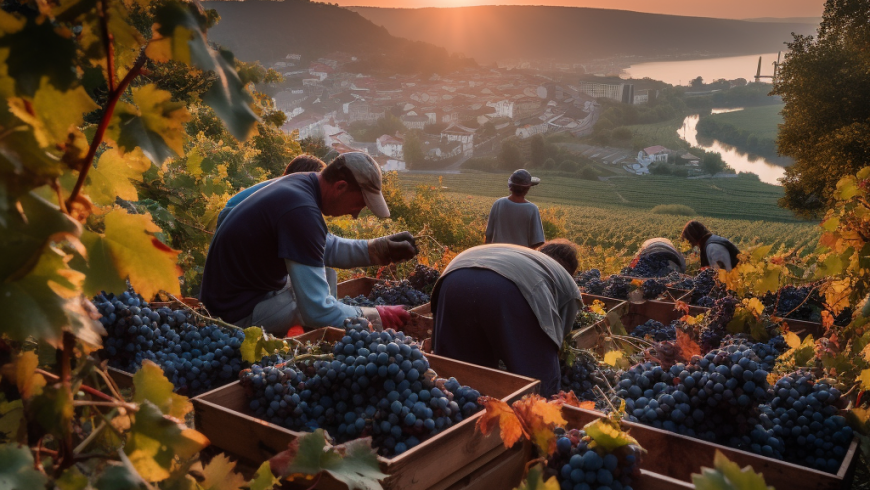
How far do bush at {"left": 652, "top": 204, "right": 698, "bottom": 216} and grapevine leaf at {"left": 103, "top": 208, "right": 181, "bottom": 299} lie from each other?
2307 inches

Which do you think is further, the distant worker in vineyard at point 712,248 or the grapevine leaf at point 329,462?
the distant worker in vineyard at point 712,248

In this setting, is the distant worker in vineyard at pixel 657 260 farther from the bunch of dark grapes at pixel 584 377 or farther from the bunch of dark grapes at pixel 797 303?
the bunch of dark grapes at pixel 584 377

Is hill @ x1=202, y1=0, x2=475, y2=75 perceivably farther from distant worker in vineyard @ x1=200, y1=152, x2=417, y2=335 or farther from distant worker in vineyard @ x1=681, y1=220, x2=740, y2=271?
distant worker in vineyard @ x1=200, y1=152, x2=417, y2=335

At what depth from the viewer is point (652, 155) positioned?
8375 cm

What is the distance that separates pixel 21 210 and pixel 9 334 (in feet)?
0.31

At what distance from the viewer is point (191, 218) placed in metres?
4.83

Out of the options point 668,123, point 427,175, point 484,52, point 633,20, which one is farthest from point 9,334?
point 633,20

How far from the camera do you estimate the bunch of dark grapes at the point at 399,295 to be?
403 centimetres

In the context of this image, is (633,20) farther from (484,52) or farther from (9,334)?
(9,334)

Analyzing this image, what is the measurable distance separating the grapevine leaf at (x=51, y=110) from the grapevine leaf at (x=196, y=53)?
75mm

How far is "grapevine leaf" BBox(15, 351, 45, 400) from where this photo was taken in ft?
1.86

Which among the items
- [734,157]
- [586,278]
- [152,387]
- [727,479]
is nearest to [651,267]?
[586,278]

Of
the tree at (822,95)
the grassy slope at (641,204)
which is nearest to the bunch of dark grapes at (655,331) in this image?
the tree at (822,95)

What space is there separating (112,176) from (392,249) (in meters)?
2.85
